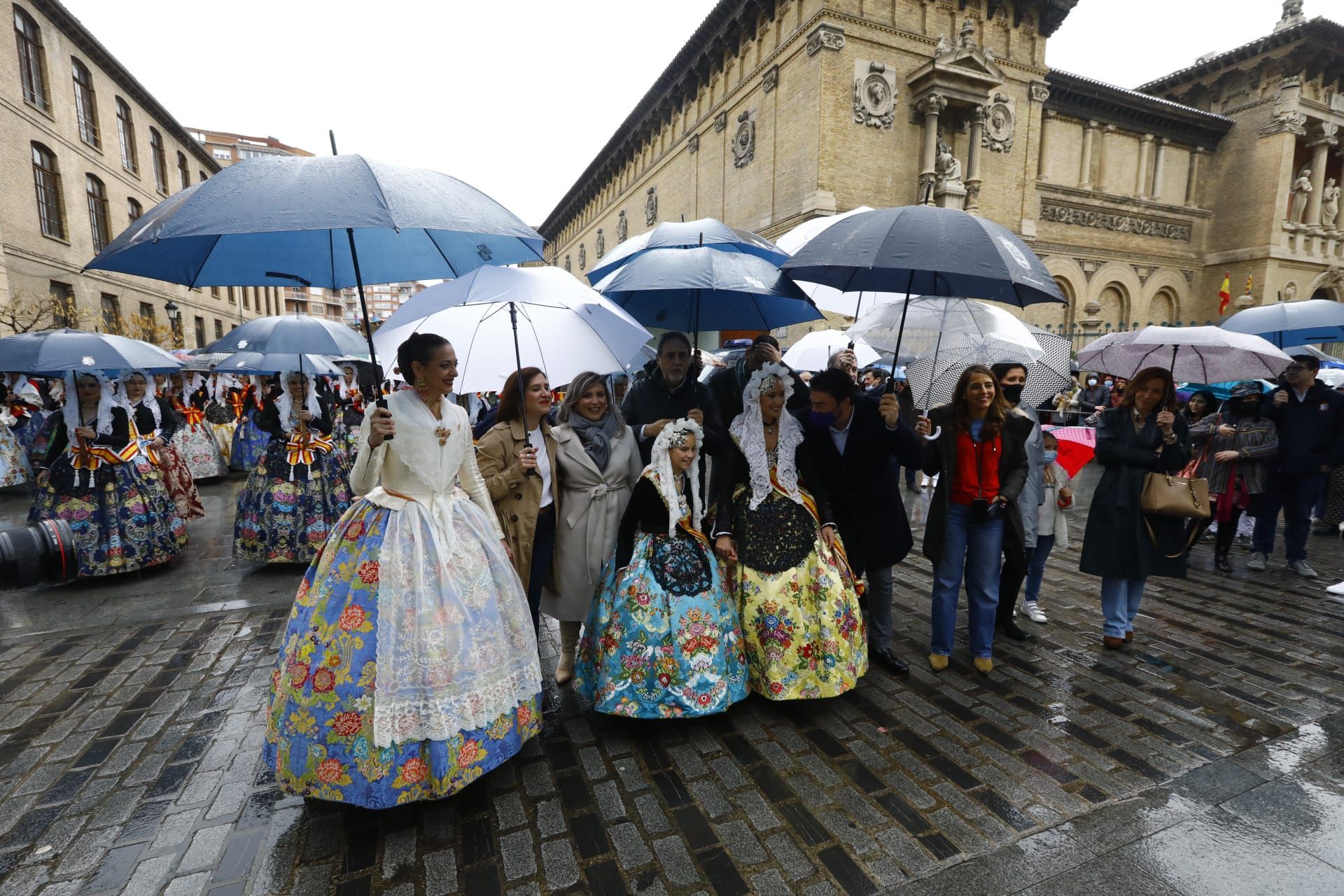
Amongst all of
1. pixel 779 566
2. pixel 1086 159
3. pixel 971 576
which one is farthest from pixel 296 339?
pixel 1086 159

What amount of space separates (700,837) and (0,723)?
3815 millimetres

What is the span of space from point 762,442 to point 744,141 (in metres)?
18.2

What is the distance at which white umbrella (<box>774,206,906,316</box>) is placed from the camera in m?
4.45

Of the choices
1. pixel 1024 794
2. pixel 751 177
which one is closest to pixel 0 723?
pixel 1024 794

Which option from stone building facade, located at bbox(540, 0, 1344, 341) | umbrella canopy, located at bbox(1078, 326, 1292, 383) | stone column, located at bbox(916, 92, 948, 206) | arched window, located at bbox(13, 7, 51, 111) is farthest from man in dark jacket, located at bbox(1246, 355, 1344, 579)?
arched window, located at bbox(13, 7, 51, 111)

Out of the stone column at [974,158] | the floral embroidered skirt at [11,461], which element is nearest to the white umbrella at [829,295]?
the floral embroidered skirt at [11,461]

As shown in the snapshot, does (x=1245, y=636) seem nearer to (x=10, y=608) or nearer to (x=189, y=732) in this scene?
(x=189, y=732)

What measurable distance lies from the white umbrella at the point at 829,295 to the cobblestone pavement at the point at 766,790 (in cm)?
272

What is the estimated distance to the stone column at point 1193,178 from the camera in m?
25.0

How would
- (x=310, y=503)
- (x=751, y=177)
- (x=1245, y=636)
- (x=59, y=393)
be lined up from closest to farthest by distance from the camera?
(x=1245, y=636) < (x=310, y=503) < (x=59, y=393) < (x=751, y=177)

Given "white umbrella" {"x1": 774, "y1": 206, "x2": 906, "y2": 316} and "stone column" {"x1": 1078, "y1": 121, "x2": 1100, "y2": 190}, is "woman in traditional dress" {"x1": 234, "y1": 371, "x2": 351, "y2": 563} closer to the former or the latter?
"white umbrella" {"x1": 774, "y1": 206, "x2": 906, "y2": 316}

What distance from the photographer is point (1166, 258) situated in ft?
81.3

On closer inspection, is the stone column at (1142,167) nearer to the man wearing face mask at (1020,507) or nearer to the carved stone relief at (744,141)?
the carved stone relief at (744,141)

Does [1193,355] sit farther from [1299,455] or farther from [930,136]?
[930,136]
